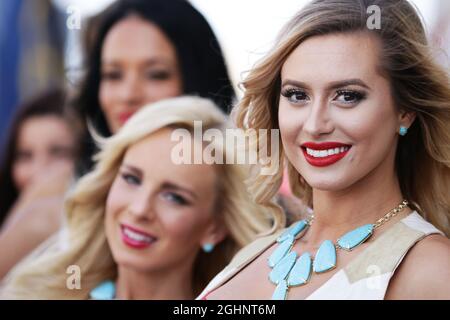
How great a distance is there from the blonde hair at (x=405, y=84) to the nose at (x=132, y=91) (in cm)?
155

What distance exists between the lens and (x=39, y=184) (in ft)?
14.6

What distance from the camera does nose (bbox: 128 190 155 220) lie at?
288 cm

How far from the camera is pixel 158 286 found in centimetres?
300

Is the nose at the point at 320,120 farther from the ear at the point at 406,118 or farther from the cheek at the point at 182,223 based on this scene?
the cheek at the point at 182,223

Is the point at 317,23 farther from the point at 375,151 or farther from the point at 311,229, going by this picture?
the point at 311,229

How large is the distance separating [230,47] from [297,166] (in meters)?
1.53

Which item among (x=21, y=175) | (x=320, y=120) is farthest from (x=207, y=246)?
(x=21, y=175)

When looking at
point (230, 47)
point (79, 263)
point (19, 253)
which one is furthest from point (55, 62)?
point (79, 263)

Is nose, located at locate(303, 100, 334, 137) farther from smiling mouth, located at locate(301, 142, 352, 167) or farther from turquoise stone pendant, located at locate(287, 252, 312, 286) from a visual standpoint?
turquoise stone pendant, located at locate(287, 252, 312, 286)

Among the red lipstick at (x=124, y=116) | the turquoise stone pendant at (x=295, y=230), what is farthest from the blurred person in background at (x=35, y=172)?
the turquoise stone pendant at (x=295, y=230)

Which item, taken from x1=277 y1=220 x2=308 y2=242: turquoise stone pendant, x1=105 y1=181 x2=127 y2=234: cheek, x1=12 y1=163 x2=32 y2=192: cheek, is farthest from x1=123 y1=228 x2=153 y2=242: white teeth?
x1=12 y1=163 x2=32 y2=192: cheek

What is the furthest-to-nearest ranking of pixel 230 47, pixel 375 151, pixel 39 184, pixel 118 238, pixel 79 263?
pixel 39 184
pixel 230 47
pixel 79 263
pixel 118 238
pixel 375 151

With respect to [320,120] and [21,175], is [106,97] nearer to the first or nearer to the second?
[21,175]

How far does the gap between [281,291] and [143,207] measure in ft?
3.04
